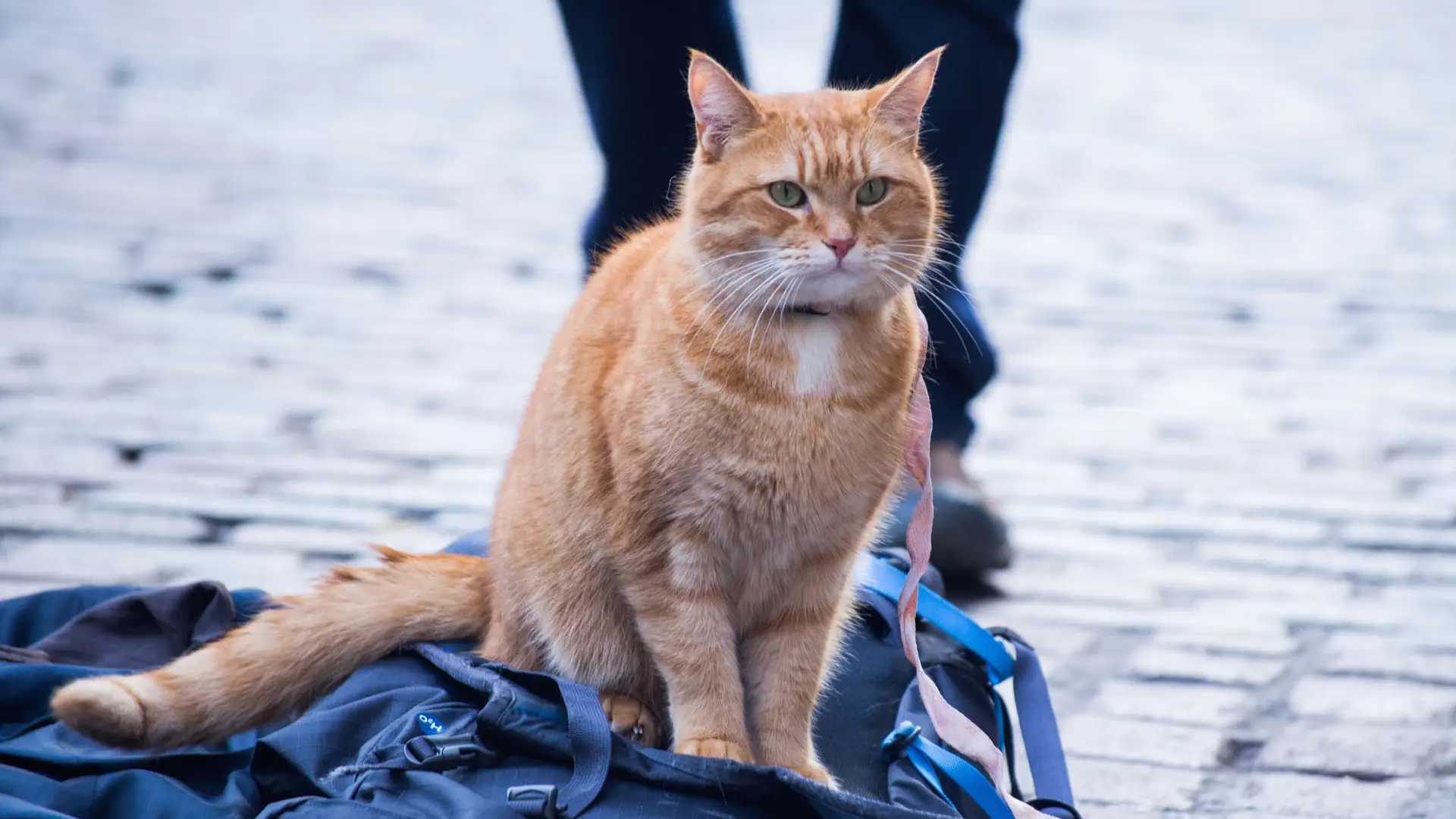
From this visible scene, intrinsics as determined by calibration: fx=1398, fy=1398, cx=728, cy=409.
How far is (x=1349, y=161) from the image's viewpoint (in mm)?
6406

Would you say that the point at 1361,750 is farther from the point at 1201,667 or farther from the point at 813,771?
the point at 813,771

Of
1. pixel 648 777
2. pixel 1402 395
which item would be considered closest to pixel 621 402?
pixel 648 777

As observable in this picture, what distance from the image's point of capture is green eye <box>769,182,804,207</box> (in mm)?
1937

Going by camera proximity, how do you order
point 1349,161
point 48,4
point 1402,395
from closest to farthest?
point 1402,395
point 1349,161
point 48,4

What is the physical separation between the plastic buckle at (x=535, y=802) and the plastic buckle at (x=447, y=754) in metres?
0.11

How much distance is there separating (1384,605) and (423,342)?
2.62 metres

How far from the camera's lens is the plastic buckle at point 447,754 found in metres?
1.73

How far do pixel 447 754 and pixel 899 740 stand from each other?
24.7 inches

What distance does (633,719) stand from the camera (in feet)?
6.66

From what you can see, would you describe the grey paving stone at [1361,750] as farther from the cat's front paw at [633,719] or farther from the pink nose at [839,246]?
the pink nose at [839,246]

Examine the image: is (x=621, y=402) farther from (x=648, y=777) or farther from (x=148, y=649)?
(x=148, y=649)

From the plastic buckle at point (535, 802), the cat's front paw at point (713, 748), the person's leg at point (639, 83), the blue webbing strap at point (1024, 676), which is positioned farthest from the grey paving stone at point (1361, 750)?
the person's leg at point (639, 83)

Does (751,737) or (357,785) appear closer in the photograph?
(357,785)

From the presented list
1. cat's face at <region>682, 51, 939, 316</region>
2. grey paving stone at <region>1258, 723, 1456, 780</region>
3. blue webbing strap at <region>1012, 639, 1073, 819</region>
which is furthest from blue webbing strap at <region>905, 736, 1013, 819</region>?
grey paving stone at <region>1258, 723, 1456, 780</region>
